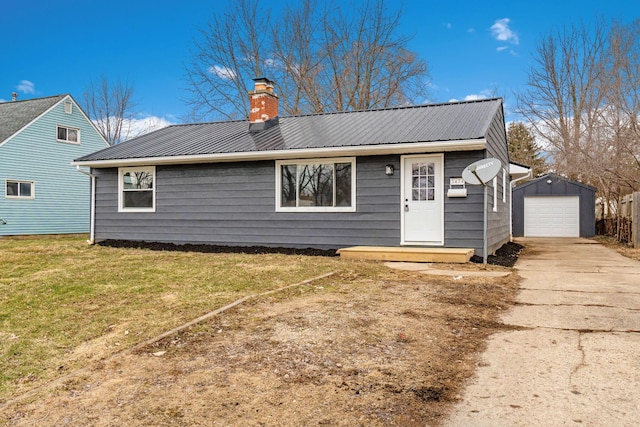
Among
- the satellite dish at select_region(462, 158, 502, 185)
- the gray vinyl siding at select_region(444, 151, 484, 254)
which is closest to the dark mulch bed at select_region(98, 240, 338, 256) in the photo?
the gray vinyl siding at select_region(444, 151, 484, 254)

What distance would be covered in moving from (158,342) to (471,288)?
3.77m

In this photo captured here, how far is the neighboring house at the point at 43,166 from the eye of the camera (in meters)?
17.6

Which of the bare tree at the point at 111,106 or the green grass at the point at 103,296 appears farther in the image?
the bare tree at the point at 111,106

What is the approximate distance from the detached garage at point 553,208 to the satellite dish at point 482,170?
1279 cm

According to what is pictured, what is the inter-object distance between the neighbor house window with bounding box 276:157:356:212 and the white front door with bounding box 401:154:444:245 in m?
1.11

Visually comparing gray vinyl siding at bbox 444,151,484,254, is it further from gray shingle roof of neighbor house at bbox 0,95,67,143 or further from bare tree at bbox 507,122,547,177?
bare tree at bbox 507,122,547,177

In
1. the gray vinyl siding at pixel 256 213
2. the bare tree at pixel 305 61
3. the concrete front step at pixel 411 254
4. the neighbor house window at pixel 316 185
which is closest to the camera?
the concrete front step at pixel 411 254

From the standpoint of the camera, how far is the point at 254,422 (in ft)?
7.74

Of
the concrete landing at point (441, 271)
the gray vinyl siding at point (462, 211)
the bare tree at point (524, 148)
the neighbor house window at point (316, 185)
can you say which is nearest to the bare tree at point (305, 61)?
the bare tree at point (524, 148)

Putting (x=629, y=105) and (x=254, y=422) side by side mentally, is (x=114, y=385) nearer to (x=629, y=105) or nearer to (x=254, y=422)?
(x=254, y=422)

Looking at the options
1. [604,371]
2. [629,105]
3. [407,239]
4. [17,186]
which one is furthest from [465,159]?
[17,186]

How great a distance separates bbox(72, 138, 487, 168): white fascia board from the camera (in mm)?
8820

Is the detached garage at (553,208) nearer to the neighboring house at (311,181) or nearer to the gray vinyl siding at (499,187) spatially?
the gray vinyl siding at (499,187)

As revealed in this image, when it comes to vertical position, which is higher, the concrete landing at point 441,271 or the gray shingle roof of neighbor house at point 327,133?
the gray shingle roof of neighbor house at point 327,133
